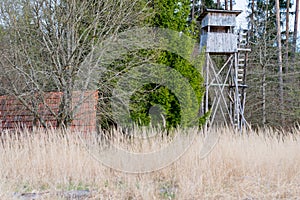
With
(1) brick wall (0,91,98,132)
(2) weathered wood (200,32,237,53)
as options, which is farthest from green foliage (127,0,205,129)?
(2) weathered wood (200,32,237,53)

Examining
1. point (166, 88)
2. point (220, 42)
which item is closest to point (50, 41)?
point (166, 88)

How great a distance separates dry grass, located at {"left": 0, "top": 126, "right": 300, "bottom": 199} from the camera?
3.38 m

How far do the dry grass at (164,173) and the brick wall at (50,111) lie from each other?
1.42 metres

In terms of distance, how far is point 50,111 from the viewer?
19.5ft

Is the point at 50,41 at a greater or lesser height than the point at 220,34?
lesser

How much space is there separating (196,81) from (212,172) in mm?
→ 4317

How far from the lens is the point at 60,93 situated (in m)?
6.21

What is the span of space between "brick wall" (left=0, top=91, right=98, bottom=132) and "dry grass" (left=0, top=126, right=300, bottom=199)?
1.42 meters

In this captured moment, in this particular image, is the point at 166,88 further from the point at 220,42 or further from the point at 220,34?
the point at 220,34

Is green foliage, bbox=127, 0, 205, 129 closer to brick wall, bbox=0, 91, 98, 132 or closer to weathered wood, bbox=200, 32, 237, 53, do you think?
brick wall, bbox=0, 91, 98, 132

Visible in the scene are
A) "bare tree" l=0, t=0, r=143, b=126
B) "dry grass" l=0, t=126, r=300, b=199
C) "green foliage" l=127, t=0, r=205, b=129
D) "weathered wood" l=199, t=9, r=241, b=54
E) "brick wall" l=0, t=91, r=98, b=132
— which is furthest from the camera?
"weathered wood" l=199, t=9, r=241, b=54

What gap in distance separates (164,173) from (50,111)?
320cm

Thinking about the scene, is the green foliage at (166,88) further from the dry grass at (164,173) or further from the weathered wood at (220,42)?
the weathered wood at (220,42)

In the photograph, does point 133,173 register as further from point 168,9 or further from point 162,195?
point 168,9
